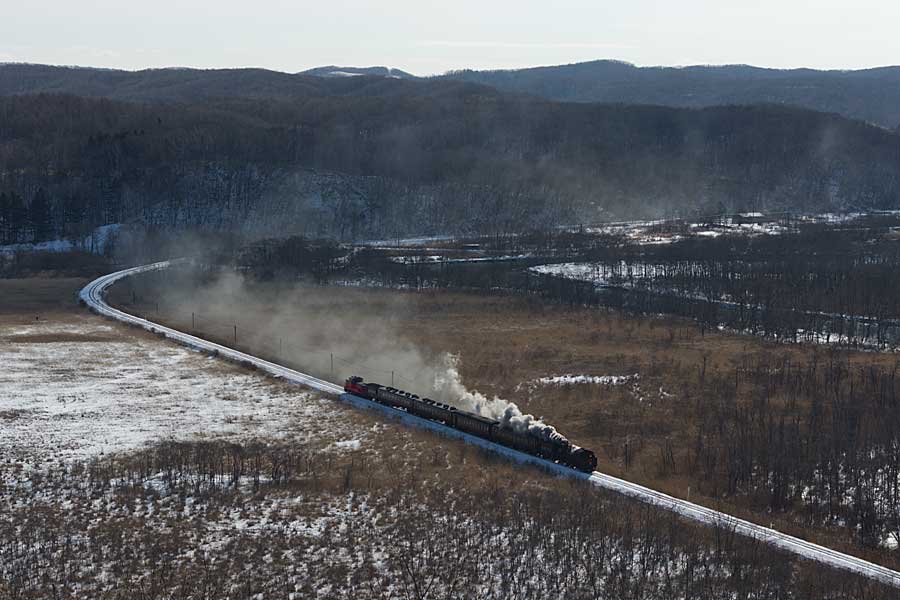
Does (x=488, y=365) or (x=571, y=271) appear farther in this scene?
(x=571, y=271)

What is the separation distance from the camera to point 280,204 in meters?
191

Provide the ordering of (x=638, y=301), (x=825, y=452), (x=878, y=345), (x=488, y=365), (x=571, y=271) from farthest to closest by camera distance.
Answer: (x=571, y=271) → (x=638, y=301) → (x=878, y=345) → (x=488, y=365) → (x=825, y=452)

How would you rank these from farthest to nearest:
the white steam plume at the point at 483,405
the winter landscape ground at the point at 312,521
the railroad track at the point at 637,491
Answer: the white steam plume at the point at 483,405 < the railroad track at the point at 637,491 < the winter landscape ground at the point at 312,521

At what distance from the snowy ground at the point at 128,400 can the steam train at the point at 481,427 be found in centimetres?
300

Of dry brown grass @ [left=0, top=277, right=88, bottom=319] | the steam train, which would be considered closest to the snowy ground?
the steam train

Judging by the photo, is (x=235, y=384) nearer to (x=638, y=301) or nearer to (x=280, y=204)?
(x=638, y=301)

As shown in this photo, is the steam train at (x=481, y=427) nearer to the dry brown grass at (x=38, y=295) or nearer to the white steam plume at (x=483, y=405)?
the white steam plume at (x=483, y=405)

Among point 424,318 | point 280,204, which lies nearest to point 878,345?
point 424,318

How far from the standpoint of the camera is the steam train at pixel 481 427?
57469 mm

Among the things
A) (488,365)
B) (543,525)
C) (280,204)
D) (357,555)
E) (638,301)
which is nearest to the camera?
(357,555)

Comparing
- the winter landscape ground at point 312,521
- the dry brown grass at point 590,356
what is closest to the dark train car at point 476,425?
the winter landscape ground at point 312,521

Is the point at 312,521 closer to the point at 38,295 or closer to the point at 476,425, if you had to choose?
the point at 476,425

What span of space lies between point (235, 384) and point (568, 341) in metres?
37.3

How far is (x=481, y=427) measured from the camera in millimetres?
63344
